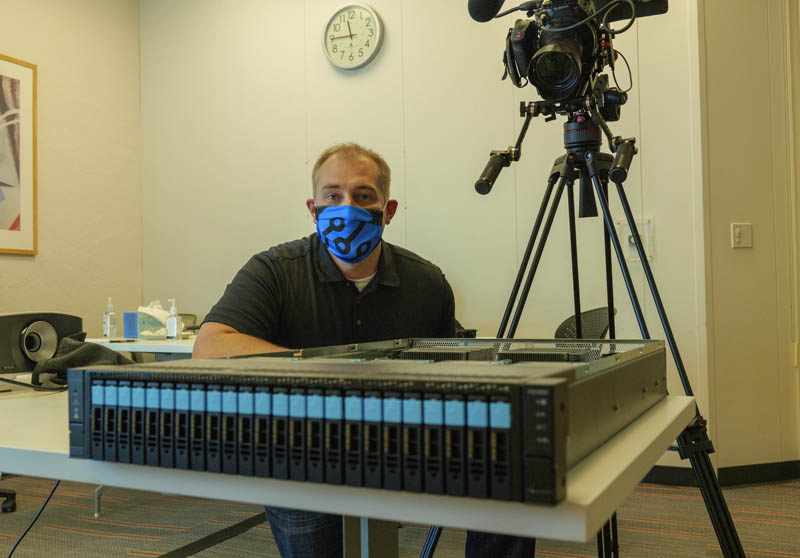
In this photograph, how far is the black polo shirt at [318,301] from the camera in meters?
1.67

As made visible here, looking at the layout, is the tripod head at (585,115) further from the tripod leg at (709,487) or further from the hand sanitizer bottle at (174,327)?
the hand sanitizer bottle at (174,327)

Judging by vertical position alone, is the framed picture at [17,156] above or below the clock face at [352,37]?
below

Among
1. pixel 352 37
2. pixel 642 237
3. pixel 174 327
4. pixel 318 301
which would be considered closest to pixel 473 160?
pixel 642 237

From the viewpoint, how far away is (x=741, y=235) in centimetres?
335

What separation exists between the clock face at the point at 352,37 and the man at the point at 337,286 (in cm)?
257

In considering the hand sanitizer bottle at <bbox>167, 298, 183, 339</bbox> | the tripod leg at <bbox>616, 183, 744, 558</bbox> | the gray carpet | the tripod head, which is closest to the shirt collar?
the tripod head

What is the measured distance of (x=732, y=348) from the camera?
3.34m

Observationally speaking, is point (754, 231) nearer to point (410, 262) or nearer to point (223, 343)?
point (410, 262)

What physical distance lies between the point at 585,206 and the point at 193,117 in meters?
3.58

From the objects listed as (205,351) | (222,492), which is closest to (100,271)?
(205,351)

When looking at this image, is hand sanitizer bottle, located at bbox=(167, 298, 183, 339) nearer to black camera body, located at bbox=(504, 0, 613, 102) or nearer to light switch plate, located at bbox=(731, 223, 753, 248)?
black camera body, located at bbox=(504, 0, 613, 102)

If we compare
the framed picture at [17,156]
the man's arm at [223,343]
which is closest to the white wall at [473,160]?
the framed picture at [17,156]

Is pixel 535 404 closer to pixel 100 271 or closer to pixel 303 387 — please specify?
pixel 303 387

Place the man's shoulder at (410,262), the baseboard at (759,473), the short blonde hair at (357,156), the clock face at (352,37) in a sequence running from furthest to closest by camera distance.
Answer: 1. the clock face at (352,37)
2. the baseboard at (759,473)
3. the man's shoulder at (410,262)
4. the short blonde hair at (357,156)
